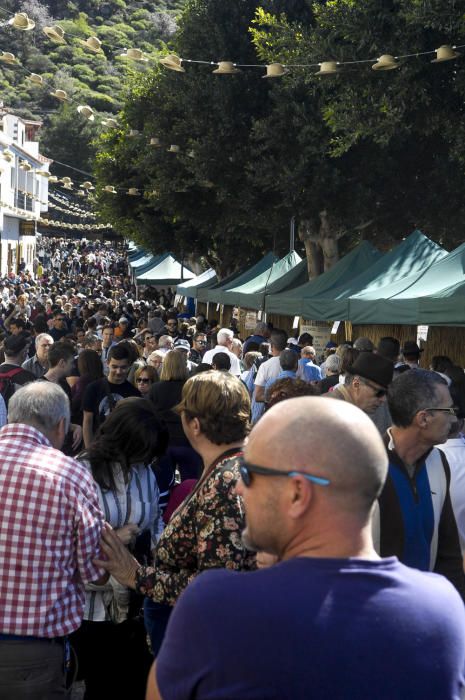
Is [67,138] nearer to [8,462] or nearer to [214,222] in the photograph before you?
[214,222]

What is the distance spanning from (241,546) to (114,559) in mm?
585

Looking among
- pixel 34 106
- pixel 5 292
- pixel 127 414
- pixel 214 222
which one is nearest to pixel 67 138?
pixel 34 106

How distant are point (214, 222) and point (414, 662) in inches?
1030

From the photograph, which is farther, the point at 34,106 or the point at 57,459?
the point at 34,106

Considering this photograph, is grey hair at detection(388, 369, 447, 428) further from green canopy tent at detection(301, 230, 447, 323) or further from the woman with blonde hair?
green canopy tent at detection(301, 230, 447, 323)

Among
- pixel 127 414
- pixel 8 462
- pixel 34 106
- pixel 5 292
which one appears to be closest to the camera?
pixel 8 462

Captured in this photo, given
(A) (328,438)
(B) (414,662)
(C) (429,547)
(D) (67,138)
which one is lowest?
(C) (429,547)

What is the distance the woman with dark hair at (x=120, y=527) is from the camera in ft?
13.6

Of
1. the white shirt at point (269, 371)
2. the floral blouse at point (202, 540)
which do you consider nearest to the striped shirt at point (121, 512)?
the floral blouse at point (202, 540)

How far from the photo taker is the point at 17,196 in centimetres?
6719

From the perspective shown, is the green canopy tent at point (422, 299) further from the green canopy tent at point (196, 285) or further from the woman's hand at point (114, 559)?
the green canopy tent at point (196, 285)

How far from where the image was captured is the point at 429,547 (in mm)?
3969

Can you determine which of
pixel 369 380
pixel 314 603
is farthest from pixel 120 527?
pixel 314 603

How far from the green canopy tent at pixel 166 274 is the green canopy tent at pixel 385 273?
19.6 m
